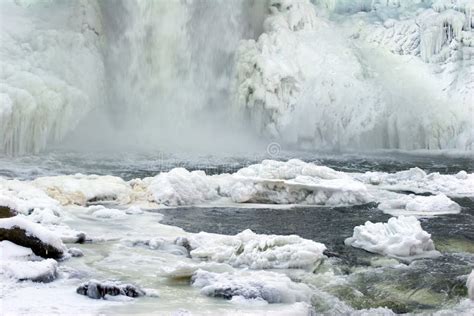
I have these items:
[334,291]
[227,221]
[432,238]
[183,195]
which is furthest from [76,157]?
[334,291]

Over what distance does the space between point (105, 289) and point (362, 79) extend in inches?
782

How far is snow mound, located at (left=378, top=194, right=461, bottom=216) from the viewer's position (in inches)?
421

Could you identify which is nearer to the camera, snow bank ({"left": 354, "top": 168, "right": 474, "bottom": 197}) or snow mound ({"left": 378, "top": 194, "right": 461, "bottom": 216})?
snow mound ({"left": 378, "top": 194, "right": 461, "bottom": 216})

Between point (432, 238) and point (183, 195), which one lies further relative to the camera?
point (183, 195)

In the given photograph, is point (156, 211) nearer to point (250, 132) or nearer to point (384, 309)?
point (384, 309)

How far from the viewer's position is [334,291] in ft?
20.1

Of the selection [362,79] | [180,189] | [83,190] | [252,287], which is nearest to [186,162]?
[180,189]

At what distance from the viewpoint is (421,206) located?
10.8 metres

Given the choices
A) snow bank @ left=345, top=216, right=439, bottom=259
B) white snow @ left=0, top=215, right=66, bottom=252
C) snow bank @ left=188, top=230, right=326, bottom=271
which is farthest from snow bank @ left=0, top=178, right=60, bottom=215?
snow bank @ left=345, top=216, right=439, bottom=259

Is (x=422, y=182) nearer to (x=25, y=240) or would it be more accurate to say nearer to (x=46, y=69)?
(x=25, y=240)

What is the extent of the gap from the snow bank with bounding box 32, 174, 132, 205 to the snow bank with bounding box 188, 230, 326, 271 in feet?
12.0

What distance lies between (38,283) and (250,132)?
60.7 ft

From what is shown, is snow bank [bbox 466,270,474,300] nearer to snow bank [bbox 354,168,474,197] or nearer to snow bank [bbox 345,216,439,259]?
snow bank [bbox 345,216,439,259]

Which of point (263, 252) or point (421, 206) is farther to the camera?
point (421, 206)
